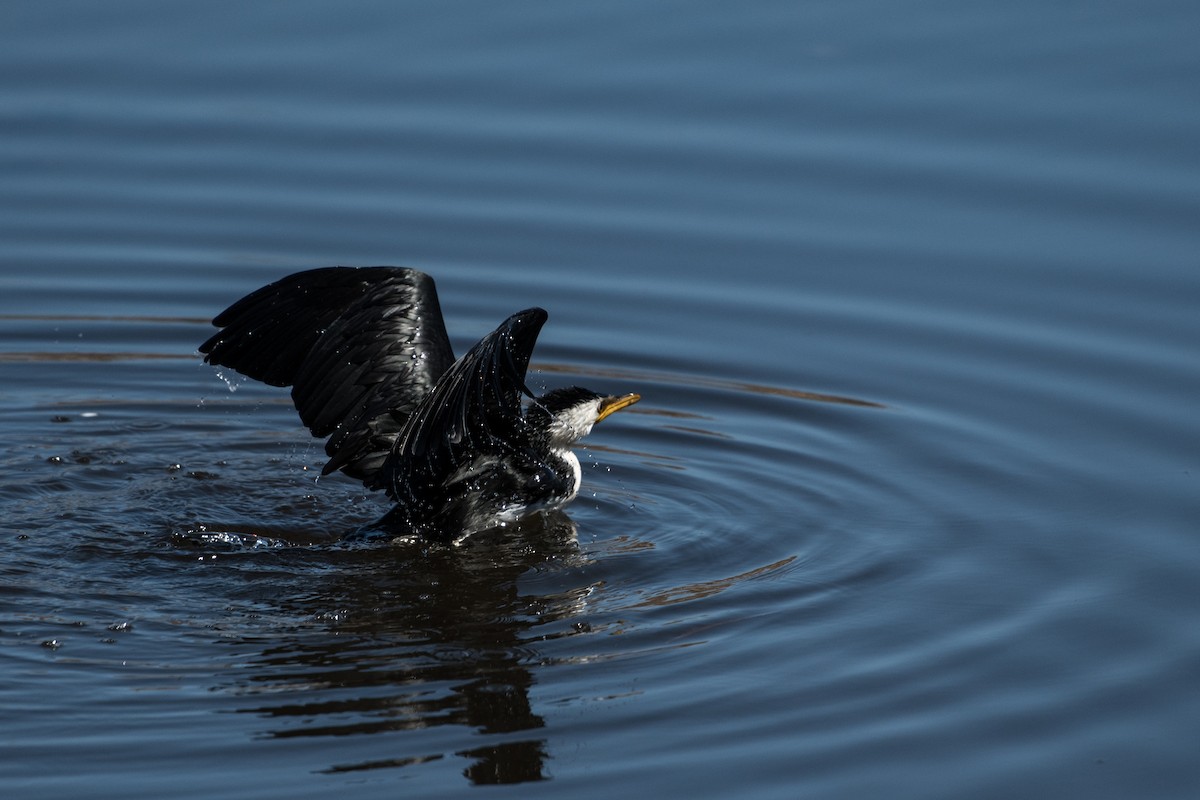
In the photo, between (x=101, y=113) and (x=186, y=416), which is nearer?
Answer: (x=186, y=416)

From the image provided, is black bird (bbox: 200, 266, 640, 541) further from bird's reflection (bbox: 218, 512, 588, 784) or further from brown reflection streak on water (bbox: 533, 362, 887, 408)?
brown reflection streak on water (bbox: 533, 362, 887, 408)

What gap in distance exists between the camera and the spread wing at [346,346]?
8.71 metres

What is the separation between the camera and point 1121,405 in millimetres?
9945

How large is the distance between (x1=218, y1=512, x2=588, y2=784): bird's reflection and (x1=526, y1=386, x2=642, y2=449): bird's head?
49 centimetres

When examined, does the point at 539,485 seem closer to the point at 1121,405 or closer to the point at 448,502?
the point at 448,502

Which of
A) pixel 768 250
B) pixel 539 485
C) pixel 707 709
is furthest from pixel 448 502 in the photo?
pixel 768 250

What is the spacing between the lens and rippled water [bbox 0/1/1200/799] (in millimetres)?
6664

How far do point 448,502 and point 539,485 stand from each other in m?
0.47

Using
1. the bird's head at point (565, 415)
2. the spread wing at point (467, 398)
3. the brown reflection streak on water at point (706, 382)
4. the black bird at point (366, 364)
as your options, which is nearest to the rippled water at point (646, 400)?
the brown reflection streak on water at point (706, 382)

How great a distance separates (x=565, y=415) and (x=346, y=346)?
3.91ft

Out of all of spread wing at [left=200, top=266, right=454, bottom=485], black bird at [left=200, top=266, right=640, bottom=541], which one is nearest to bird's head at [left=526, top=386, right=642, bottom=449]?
black bird at [left=200, top=266, right=640, bottom=541]

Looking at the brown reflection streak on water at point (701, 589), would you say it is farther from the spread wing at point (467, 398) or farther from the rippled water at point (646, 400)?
the spread wing at point (467, 398)

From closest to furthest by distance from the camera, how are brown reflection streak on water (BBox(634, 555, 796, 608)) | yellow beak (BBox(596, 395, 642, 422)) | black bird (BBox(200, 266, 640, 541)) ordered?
brown reflection streak on water (BBox(634, 555, 796, 608)) < black bird (BBox(200, 266, 640, 541)) < yellow beak (BBox(596, 395, 642, 422))

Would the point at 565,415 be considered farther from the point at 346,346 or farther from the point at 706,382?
the point at 706,382
